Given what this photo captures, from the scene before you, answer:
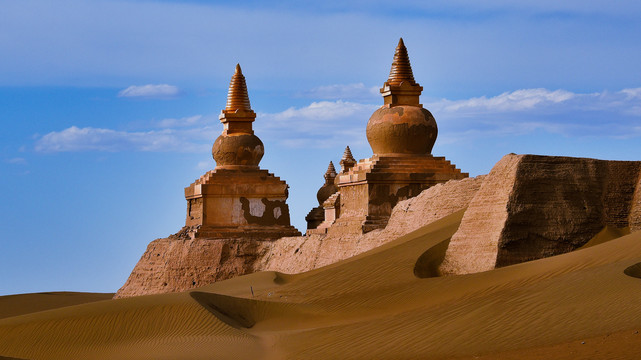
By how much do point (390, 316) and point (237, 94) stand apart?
19484mm

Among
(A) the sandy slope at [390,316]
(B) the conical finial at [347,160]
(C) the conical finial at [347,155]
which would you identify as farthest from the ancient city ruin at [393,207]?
(A) the sandy slope at [390,316]

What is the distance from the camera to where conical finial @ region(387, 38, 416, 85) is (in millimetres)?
28141

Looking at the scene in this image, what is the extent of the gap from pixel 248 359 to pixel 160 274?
16.2 metres

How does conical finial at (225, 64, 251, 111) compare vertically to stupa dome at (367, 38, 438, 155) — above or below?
above

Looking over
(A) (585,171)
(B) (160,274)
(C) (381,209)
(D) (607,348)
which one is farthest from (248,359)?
(B) (160,274)

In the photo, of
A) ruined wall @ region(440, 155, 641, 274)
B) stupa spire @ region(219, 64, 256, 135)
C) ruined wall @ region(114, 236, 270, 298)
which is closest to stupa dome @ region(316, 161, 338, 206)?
stupa spire @ region(219, 64, 256, 135)

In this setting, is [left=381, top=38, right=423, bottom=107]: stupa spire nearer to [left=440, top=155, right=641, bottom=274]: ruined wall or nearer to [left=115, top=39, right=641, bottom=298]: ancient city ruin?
[left=115, top=39, right=641, bottom=298]: ancient city ruin

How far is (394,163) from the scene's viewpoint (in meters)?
26.8

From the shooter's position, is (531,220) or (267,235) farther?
(267,235)

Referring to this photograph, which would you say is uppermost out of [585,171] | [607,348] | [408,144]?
[408,144]

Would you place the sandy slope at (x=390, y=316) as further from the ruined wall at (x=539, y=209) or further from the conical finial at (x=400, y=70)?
the conical finial at (x=400, y=70)

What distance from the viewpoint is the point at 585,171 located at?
58.3 feet

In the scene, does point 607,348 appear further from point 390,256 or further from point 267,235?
point 267,235

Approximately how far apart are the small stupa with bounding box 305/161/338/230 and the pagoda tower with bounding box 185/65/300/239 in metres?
4.29
